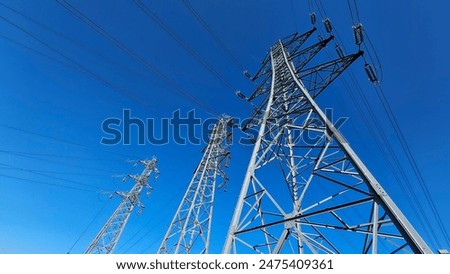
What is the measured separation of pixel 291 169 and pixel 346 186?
1803 mm

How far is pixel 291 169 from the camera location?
537 centimetres

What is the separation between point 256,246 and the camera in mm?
4605

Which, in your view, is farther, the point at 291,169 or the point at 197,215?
the point at 197,215

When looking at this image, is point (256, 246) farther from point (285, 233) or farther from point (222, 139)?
point (222, 139)

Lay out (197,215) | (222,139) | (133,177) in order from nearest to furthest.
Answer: (197,215), (222,139), (133,177)
